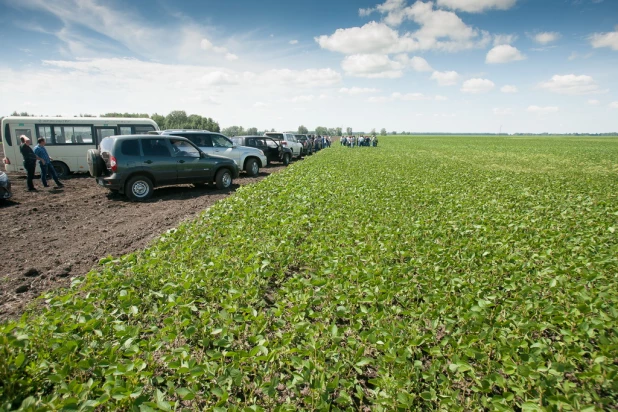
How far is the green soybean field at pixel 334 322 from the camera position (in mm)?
2254

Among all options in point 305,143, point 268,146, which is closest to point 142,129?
point 268,146

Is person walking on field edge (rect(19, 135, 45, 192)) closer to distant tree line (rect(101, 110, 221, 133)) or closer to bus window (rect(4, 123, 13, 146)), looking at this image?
bus window (rect(4, 123, 13, 146))

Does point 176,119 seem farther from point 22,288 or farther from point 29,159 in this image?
point 22,288

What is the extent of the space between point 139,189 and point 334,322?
822 centimetres

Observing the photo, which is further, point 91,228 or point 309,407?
point 91,228

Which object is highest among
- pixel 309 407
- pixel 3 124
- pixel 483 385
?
pixel 3 124

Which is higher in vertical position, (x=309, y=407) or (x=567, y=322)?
(x=567, y=322)

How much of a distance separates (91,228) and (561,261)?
8.66 meters

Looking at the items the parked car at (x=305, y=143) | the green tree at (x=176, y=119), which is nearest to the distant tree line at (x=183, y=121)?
the green tree at (x=176, y=119)

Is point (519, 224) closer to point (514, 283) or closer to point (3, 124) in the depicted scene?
point (514, 283)

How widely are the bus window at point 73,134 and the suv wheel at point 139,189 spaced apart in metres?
7.11

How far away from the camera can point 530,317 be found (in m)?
3.31

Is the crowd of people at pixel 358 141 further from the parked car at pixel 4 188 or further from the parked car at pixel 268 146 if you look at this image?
the parked car at pixel 4 188

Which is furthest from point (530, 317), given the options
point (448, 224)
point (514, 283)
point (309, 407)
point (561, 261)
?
point (448, 224)
